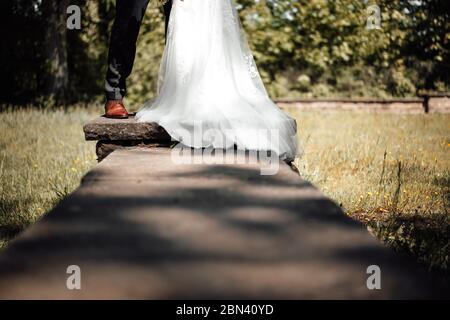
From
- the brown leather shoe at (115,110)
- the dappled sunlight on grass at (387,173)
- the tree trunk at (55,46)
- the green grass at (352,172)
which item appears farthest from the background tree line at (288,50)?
the brown leather shoe at (115,110)

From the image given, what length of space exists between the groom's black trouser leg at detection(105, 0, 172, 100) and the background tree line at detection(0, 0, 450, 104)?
6.77 meters

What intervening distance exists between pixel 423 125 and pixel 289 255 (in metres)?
6.67

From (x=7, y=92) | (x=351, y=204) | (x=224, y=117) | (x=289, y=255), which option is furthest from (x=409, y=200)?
(x=7, y=92)

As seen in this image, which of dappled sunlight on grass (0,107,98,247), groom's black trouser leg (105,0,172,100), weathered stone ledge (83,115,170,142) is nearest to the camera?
weathered stone ledge (83,115,170,142)

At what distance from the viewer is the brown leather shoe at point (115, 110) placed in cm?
289

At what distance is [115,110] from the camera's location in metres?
2.91

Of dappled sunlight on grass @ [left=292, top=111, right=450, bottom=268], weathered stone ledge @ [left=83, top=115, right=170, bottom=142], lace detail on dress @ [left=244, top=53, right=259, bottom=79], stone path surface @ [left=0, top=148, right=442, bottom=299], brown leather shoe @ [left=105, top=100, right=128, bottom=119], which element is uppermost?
lace detail on dress @ [left=244, top=53, right=259, bottom=79]

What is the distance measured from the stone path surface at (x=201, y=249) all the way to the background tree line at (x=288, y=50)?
27.7 ft

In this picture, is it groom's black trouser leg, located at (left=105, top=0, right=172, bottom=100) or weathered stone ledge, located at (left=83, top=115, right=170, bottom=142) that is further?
groom's black trouser leg, located at (left=105, top=0, right=172, bottom=100)

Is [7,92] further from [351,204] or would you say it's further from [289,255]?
[289,255]

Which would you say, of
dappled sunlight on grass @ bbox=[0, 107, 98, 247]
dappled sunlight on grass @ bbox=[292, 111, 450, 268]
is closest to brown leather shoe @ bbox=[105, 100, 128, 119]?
dappled sunlight on grass @ bbox=[0, 107, 98, 247]

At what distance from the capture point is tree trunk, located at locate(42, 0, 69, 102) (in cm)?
886

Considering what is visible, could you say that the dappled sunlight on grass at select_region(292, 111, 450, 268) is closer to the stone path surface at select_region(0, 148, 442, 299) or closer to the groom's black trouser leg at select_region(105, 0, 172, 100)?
the stone path surface at select_region(0, 148, 442, 299)

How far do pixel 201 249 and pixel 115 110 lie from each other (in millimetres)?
2021
